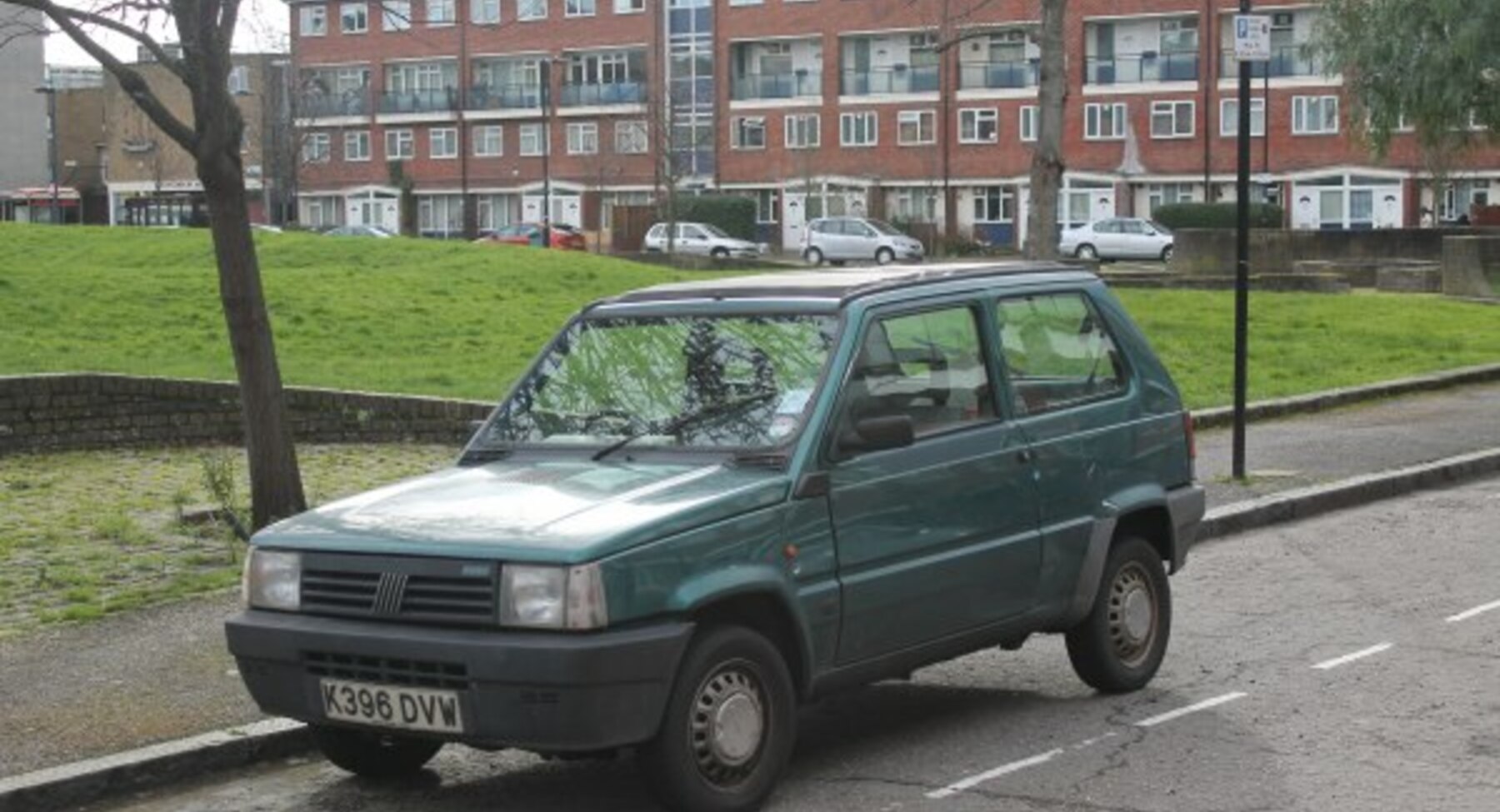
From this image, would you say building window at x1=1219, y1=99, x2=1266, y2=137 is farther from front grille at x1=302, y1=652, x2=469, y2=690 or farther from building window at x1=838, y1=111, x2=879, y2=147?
front grille at x1=302, y1=652, x2=469, y2=690

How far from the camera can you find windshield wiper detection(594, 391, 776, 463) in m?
7.98

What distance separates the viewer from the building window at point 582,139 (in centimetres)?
8750

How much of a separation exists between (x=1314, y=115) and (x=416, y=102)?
3775cm

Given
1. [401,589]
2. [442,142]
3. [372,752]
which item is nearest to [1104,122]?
[442,142]

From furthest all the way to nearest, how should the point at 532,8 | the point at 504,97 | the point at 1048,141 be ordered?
the point at 504,97
the point at 532,8
the point at 1048,141

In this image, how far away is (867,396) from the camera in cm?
808

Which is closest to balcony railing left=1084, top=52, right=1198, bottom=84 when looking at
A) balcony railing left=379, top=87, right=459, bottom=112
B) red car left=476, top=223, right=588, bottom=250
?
red car left=476, top=223, right=588, bottom=250

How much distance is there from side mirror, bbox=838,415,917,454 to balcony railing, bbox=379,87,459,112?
84.5m

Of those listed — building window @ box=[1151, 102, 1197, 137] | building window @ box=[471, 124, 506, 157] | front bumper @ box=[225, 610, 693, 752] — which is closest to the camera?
front bumper @ box=[225, 610, 693, 752]

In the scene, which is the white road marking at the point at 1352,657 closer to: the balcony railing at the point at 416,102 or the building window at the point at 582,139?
the building window at the point at 582,139

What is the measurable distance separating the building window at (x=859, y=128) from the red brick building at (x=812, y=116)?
3.9 inches

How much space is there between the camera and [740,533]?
286 inches

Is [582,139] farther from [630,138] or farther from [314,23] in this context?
[314,23]

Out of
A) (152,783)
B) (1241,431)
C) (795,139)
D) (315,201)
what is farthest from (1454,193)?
(152,783)
